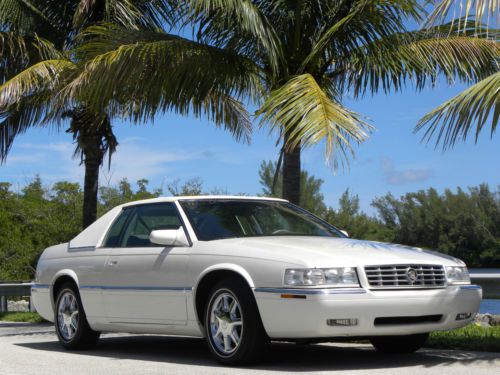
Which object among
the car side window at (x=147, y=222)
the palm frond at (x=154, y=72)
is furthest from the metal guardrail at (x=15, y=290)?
the car side window at (x=147, y=222)

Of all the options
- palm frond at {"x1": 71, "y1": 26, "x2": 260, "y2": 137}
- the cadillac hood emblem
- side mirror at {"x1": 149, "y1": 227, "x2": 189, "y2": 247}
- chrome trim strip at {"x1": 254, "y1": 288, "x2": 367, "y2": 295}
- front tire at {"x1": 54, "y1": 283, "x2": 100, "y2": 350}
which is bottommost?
front tire at {"x1": 54, "y1": 283, "x2": 100, "y2": 350}

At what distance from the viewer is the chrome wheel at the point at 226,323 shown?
8.09 metres

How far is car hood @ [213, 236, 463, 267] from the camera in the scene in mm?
7775

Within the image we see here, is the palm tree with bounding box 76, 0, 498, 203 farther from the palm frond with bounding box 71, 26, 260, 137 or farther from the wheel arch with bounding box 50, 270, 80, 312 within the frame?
the wheel arch with bounding box 50, 270, 80, 312

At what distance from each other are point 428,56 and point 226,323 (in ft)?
23.4

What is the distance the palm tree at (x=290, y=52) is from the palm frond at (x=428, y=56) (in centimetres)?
2

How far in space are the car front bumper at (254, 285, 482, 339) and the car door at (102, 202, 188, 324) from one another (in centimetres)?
117

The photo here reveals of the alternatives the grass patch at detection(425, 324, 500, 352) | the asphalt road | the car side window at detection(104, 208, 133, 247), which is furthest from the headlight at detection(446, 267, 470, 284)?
the car side window at detection(104, 208, 133, 247)

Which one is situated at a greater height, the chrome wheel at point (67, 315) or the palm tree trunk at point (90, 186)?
the palm tree trunk at point (90, 186)

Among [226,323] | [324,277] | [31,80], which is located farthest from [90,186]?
[324,277]

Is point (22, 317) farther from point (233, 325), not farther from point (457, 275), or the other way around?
point (457, 275)

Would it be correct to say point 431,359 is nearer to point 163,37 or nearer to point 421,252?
point 421,252

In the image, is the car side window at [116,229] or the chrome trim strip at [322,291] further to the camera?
the car side window at [116,229]

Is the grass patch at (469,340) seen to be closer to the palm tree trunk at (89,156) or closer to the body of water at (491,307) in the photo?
the body of water at (491,307)
